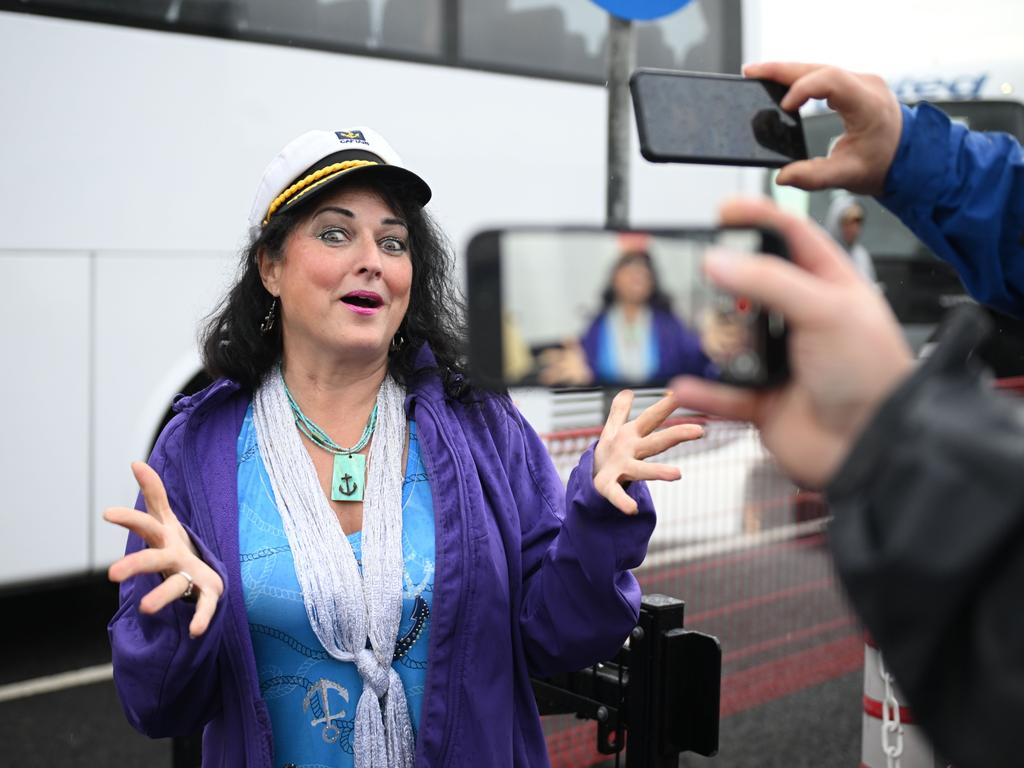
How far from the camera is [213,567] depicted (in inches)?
72.2

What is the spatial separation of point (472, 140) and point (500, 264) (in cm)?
568

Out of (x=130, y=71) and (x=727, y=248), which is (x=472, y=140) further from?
(x=727, y=248)

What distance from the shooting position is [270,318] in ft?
7.80

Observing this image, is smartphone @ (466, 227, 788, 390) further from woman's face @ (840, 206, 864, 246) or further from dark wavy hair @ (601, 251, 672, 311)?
woman's face @ (840, 206, 864, 246)

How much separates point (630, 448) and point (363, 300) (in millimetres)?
685

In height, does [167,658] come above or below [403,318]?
below

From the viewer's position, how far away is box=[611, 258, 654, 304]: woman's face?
2.90 ft

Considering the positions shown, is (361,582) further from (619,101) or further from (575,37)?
(575,37)

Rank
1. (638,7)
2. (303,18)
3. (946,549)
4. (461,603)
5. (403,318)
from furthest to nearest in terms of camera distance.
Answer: (303,18)
(638,7)
(403,318)
(461,603)
(946,549)

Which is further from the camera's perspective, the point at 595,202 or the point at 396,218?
the point at 595,202

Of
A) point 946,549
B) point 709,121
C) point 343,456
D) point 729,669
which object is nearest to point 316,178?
point 343,456

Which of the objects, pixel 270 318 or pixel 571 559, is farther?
pixel 270 318

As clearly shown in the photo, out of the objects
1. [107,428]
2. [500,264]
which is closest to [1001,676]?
[500,264]

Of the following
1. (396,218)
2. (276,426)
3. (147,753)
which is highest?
(396,218)
